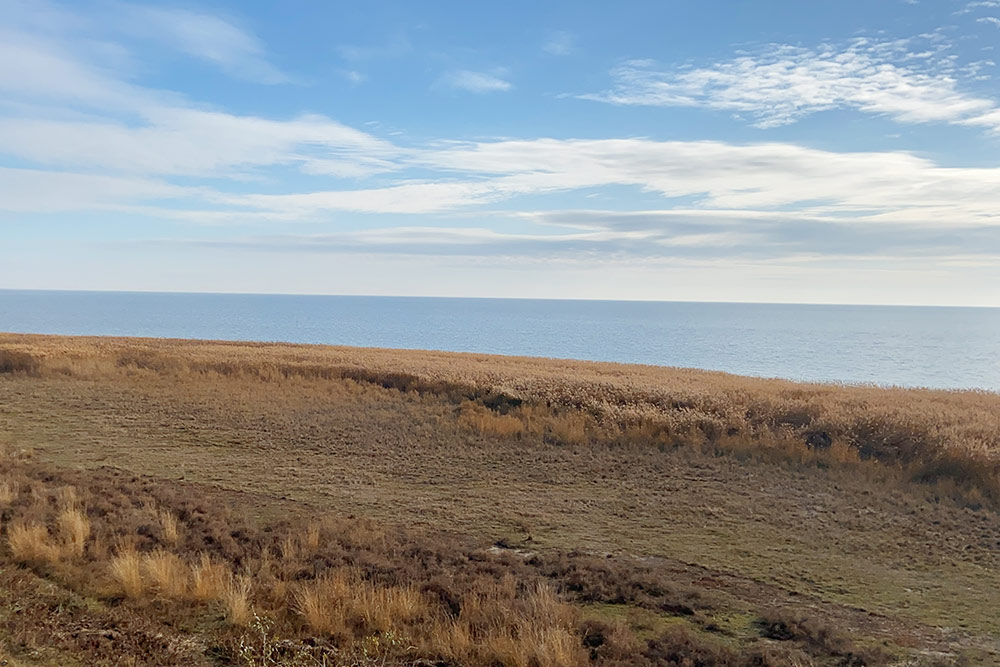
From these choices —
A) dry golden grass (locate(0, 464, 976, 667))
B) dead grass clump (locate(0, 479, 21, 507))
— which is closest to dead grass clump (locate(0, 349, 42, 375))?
dead grass clump (locate(0, 479, 21, 507))

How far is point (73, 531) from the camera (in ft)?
33.6

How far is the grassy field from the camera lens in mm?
7703

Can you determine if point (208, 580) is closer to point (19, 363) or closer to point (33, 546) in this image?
point (33, 546)

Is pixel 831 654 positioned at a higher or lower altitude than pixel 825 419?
lower

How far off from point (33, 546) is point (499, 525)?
725cm

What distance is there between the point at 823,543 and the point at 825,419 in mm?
8462

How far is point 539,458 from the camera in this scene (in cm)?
1803

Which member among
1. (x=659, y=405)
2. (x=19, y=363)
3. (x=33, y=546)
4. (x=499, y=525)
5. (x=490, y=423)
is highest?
(x=659, y=405)

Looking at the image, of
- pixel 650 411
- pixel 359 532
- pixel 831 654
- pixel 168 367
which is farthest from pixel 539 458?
pixel 168 367

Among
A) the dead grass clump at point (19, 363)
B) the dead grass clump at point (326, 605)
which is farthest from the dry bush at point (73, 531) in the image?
the dead grass clump at point (19, 363)

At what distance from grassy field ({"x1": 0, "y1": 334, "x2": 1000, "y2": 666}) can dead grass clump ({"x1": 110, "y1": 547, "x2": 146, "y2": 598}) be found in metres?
0.04

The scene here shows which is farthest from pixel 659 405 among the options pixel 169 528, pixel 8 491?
pixel 8 491

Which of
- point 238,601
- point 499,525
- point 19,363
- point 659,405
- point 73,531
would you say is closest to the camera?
point 238,601

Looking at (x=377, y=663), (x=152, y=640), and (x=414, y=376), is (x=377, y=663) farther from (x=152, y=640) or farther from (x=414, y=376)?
(x=414, y=376)
